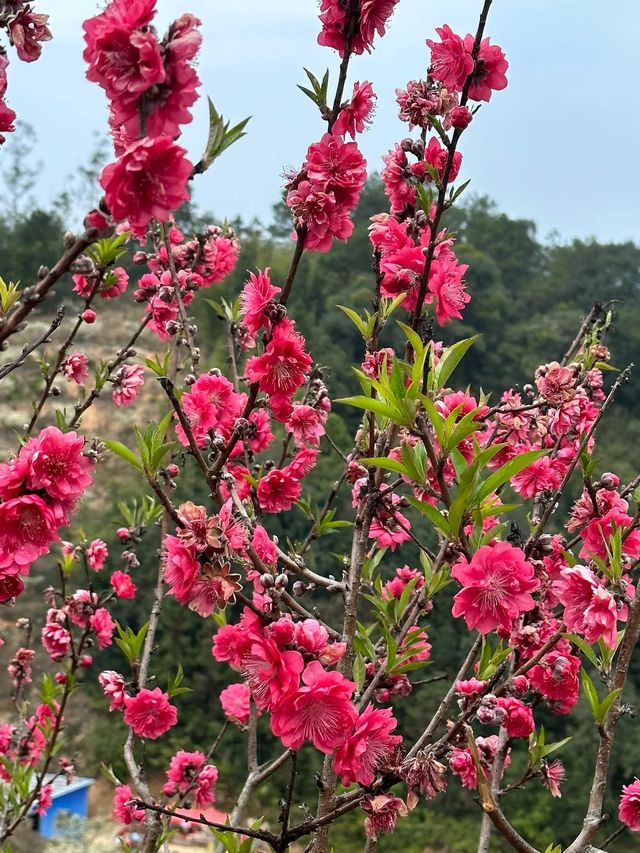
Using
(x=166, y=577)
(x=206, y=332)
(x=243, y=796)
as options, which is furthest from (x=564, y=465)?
(x=206, y=332)

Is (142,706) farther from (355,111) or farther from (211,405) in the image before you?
(355,111)

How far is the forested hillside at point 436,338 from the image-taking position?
14555mm

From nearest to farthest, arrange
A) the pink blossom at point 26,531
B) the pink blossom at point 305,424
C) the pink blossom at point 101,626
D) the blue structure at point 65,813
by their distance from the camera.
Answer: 1. the pink blossom at point 26,531
2. the pink blossom at point 305,424
3. the pink blossom at point 101,626
4. the blue structure at point 65,813

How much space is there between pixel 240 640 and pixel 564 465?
1295mm

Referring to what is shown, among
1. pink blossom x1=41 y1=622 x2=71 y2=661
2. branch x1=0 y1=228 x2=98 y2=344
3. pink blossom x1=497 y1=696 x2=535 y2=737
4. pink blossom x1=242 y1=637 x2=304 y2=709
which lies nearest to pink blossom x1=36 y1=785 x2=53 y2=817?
pink blossom x1=41 y1=622 x2=71 y2=661

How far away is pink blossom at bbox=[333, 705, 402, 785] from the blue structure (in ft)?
35.9

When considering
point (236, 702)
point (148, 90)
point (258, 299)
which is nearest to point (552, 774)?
point (236, 702)

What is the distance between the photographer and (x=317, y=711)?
1170mm

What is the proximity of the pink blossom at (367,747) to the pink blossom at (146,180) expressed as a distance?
786 mm

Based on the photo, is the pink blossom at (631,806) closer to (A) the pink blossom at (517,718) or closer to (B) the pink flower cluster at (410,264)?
(A) the pink blossom at (517,718)

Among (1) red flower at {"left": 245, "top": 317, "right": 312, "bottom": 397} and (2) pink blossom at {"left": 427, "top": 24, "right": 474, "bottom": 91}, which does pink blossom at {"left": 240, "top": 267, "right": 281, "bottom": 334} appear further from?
(2) pink blossom at {"left": 427, "top": 24, "right": 474, "bottom": 91}

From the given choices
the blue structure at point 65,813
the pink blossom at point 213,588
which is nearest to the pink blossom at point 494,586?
the pink blossom at point 213,588

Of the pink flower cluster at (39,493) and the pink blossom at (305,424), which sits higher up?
the pink blossom at (305,424)

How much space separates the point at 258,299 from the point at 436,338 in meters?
3.27
